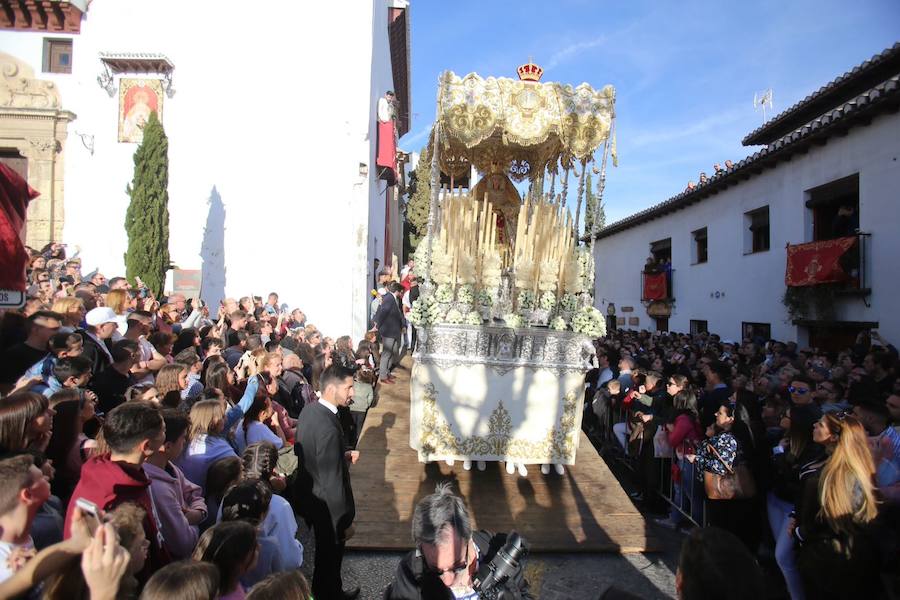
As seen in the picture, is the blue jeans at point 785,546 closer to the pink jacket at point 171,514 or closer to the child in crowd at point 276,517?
the child in crowd at point 276,517

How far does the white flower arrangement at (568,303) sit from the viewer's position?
22.2 feet

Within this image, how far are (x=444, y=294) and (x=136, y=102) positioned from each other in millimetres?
11832

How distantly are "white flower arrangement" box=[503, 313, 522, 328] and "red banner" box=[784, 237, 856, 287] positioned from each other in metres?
6.75

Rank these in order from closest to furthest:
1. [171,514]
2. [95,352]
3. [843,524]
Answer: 1. [171,514]
2. [843,524]
3. [95,352]

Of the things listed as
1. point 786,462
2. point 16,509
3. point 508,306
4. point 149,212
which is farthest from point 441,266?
point 149,212

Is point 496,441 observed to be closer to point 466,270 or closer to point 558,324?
point 558,324

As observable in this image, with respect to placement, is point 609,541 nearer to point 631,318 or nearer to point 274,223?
point 274,223

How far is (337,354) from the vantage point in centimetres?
889

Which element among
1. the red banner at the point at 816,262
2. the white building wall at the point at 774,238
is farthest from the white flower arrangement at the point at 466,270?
the red banner at the point at 816,262

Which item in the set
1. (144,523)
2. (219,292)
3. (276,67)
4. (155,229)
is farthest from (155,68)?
(144,523)

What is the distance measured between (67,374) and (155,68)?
13.1 m

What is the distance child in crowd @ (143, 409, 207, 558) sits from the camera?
2611 millimetres

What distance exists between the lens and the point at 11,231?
3.55 metres

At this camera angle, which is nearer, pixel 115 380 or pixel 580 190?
pixel 115 380
